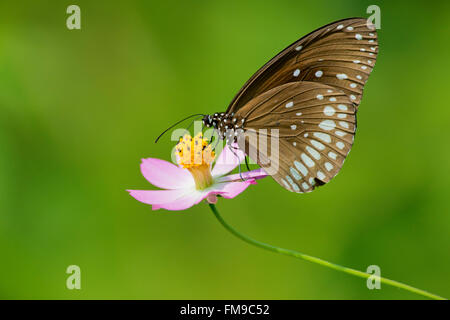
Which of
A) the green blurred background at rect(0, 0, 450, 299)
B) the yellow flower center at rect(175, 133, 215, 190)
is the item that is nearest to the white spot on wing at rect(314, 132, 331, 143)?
the yellow flower center at rect(175, 133, 215, 190)

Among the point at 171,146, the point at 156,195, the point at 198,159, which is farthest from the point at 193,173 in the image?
the point at 171,146

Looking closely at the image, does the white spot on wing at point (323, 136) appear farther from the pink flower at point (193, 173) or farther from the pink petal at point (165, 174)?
the pink petal at point (165, 174)

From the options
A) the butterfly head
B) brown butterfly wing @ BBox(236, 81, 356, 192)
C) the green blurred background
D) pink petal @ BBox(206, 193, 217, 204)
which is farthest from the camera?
the green blurred background

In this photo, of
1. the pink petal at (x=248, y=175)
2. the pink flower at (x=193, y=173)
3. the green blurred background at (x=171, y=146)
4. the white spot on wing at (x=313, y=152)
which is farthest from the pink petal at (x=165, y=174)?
the green blurred background at (x=171, y=146)

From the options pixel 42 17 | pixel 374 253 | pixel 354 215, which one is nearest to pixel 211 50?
pixel 42 17

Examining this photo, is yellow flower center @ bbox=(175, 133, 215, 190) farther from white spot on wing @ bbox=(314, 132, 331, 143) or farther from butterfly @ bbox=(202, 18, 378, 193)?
white spot on wing @ bbox=(314, 132, 331, 143)

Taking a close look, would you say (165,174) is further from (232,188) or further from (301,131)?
(301,131)

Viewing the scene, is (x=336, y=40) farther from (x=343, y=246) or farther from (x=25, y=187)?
(x=25, y=187)
